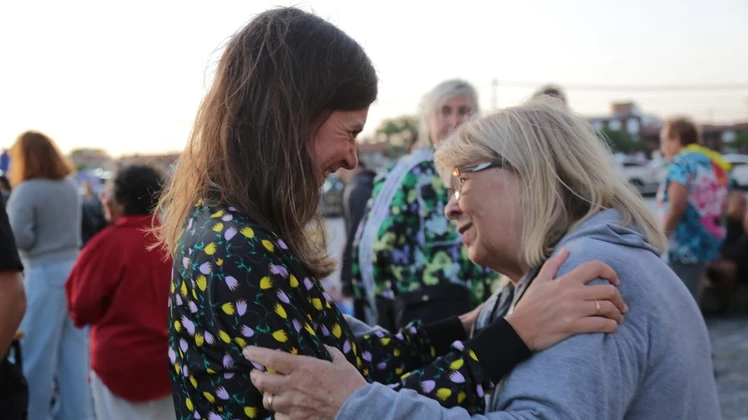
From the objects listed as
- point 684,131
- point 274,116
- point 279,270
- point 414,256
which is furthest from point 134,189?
point 684,131

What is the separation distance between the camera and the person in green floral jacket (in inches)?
136

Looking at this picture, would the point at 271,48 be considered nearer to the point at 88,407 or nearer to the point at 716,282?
the point at 88,407

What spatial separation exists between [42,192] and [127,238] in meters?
1.72

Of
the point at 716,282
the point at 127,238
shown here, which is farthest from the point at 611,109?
the point at 127,238

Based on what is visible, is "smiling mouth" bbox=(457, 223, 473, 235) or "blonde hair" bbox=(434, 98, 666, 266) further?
"smiling mouth" bbox=(457, 223, 473, 235)

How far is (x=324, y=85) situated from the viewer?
5.30ft

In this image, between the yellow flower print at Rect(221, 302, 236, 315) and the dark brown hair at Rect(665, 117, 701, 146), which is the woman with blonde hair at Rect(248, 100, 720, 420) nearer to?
the yellow flower print at Rect(221, 302, 236, 315)

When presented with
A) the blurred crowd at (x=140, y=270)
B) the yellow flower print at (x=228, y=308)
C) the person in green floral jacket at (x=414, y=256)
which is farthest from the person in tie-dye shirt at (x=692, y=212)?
the yellow flower print at (x=228, y=308)

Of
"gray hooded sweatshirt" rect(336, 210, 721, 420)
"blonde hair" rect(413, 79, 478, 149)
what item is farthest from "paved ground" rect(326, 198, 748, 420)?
"gray hooded sweatshirt" rect(336, 210, 721, 420)

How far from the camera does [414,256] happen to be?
3562 mm

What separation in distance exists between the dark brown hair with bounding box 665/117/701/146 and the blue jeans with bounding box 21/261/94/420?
16.2ft

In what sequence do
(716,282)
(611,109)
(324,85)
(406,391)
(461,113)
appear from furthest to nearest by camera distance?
(611,109) → (716,282) → (461,113) → (324,85) → (406,391)

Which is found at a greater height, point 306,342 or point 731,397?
point 306,342

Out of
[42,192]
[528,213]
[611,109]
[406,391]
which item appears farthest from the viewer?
[611,109]
